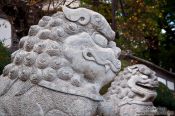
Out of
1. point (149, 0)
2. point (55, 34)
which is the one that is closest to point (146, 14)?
A: point (149, 0)

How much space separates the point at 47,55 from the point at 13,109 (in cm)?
49

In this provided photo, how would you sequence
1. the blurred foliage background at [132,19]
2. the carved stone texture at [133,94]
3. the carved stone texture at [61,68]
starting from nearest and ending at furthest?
1. the carved stone texture at [61,68]
2. the carved stone texture at [133,94]
3. the blurred foliage background at [132,19]

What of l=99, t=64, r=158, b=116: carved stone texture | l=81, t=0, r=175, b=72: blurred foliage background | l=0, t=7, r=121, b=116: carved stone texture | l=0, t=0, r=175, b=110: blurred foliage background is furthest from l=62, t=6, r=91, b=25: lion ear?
l=81, t=0, r=175, b=72: blurred foliage background

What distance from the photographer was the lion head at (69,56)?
3.41 m

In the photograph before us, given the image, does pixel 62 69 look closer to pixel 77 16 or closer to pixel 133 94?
pixel 77 16

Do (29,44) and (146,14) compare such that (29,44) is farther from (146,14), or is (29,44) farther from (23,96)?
(146,14)

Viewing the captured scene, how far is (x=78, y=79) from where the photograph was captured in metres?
3.44

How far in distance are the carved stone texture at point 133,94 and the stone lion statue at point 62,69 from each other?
0.41 metres

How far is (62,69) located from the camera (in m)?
3.43

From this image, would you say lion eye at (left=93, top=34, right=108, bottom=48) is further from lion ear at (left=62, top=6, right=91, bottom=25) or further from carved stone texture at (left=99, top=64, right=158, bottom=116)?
carved stone texture at (left=99, top=64, right=158, bottom=116)

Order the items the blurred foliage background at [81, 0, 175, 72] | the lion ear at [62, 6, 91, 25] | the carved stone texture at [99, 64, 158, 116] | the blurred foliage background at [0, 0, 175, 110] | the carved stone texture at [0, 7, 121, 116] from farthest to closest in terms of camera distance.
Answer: the blurred foliage background at [81, 0, 175, 72] < the blurred foliage background at [0, 0, 175, 110] < the carved stone texture at [99, 64, 158, 116] < the lion ear at [62, 6, 91, 25] < the carved stone texture at [0, 7, 121, 116]

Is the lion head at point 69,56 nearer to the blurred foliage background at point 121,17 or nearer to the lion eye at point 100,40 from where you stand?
the lion eye at point 100,40

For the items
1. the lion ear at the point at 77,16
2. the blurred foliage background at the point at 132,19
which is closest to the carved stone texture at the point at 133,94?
the lion ear at the point at 77,16

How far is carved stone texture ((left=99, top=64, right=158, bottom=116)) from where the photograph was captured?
4059 mm
